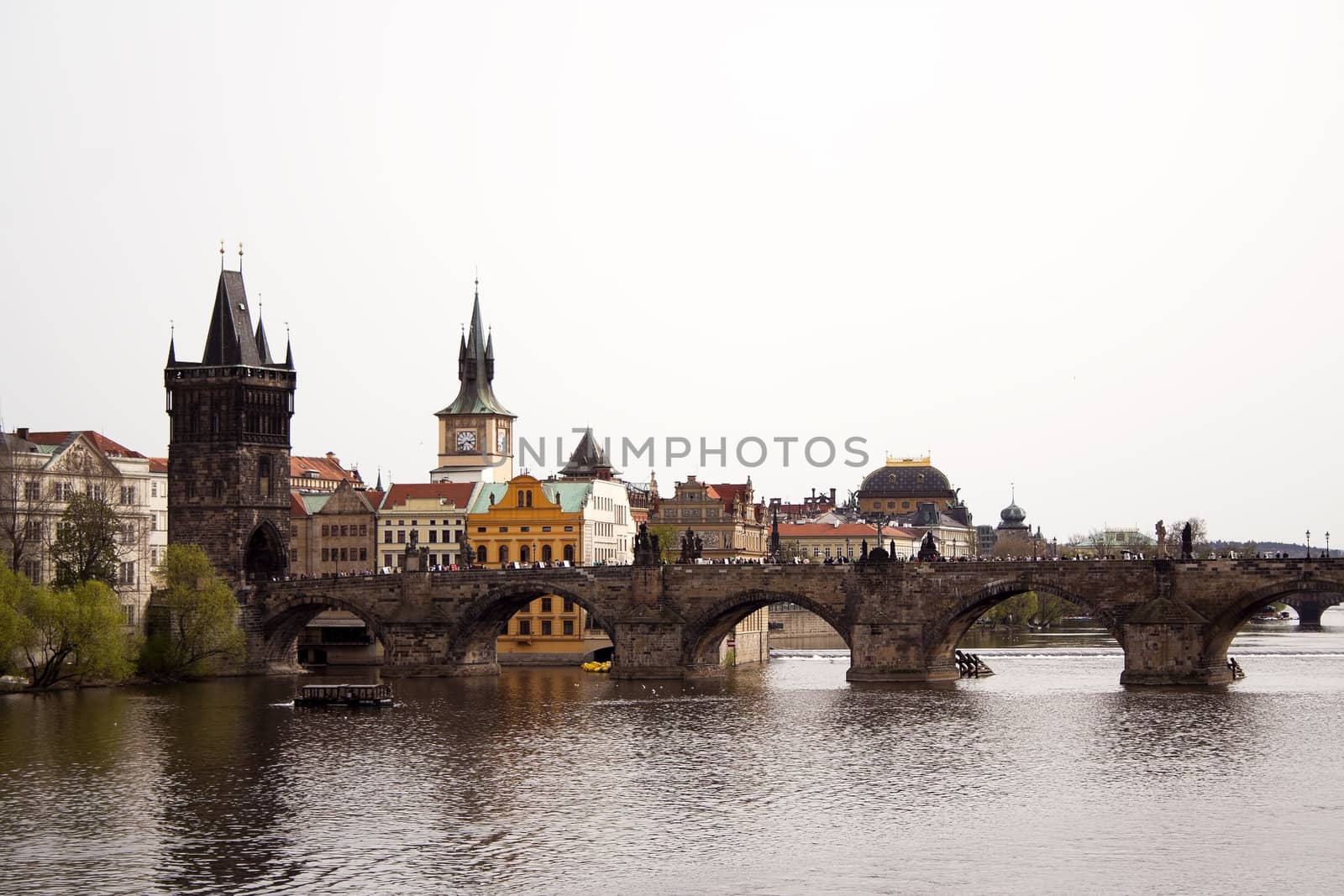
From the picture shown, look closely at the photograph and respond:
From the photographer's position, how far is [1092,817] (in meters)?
63.8

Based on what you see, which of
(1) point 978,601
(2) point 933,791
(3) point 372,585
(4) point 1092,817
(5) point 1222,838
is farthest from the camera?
(3) point 372,585

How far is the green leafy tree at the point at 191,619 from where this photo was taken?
4582 inches

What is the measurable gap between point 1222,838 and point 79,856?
32.6 m

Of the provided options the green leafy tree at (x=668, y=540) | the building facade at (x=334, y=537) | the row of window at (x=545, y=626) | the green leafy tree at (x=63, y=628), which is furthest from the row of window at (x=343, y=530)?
the green leafy tree at (x=63, y=628)

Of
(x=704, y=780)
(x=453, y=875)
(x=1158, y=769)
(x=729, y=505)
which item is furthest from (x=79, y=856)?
(x=729, y=505)

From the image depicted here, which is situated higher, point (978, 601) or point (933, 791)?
point (978, 601)

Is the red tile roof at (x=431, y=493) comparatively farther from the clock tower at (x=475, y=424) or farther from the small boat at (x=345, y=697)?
the small boat at (x=345, y=697)

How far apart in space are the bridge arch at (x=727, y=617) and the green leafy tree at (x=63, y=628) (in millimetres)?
31426

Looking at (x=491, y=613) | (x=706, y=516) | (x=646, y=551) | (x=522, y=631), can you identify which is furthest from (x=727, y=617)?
(x=706, y=516)

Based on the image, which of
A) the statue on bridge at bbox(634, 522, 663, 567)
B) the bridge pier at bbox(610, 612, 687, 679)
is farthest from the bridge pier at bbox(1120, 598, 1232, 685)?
the statue on bridge at bbox(634, 522, 663, 567)

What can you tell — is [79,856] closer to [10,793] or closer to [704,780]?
[10,793]

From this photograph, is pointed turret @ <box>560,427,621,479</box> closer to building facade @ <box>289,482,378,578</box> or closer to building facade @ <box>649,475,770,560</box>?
building facade @ <box>649,475,770,560</box>

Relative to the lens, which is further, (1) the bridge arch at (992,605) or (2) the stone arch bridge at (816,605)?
(1) the bridge arch at (992,605)

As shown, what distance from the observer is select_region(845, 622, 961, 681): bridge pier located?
111562 mm
